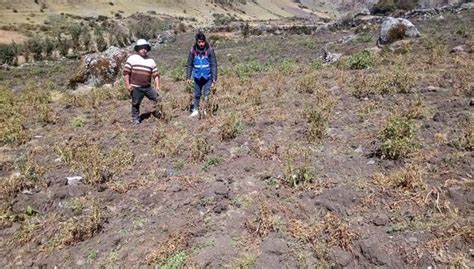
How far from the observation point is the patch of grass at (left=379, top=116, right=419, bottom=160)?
7.27 metres

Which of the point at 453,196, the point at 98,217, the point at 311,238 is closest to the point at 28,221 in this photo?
the point at 98,217

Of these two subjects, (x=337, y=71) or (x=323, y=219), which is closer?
(x=323, y=219)

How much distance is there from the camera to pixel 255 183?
6969 mm

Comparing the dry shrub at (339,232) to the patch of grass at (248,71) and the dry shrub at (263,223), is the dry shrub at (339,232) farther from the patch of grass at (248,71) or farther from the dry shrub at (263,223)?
the patch of grass at (248,71)

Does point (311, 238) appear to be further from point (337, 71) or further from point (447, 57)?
point (447, 57)

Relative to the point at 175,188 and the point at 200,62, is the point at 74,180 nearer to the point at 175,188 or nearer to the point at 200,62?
the point at 175,188

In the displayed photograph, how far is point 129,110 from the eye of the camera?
12297mm

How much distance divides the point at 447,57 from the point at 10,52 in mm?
32956

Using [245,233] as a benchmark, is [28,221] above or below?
below

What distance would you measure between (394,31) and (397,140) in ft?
50.8

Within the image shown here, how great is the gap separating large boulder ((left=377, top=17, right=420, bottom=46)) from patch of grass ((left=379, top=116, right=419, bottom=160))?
1391cm

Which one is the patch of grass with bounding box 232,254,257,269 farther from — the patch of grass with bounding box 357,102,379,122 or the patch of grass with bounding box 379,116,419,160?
the patch of grass with bounding box 357,102,379,122

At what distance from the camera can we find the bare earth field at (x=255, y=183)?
209 inches

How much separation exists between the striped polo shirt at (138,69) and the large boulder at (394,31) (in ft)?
46.5
